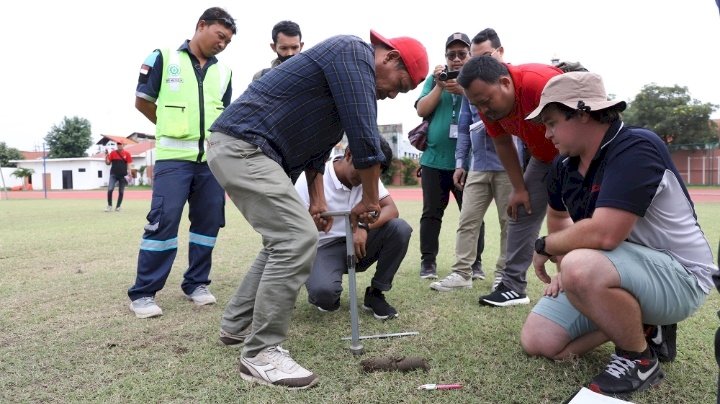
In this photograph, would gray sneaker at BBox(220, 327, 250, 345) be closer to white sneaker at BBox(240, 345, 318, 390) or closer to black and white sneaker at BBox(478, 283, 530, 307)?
white sneaker at BBox(240, 345, 318, 390)

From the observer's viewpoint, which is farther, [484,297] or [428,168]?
[428,168]

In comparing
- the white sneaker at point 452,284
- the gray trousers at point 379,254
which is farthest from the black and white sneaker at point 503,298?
the gray trousers at point 379,254

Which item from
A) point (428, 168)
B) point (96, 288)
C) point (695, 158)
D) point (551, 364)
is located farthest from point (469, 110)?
point (695, 158)

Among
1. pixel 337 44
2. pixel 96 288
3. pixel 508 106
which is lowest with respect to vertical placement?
pixel 96 288

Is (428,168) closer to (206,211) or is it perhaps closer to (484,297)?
(484,297)

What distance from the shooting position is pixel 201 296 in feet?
13.2

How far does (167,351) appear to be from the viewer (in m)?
2.91

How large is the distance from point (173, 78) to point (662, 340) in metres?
3.43

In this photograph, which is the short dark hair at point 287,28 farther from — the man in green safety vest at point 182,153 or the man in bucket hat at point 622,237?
the man in bucket hat at point 622,237

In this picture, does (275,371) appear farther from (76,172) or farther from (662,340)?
(76,172)

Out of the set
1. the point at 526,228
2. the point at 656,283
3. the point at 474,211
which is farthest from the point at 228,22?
the point at 656,283

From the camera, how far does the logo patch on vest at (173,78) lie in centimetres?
388

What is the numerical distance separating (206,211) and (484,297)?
212cm

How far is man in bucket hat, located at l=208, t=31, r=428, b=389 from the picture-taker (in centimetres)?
246
